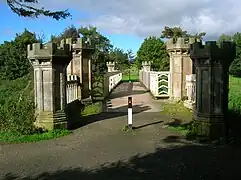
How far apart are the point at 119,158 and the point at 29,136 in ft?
10.6

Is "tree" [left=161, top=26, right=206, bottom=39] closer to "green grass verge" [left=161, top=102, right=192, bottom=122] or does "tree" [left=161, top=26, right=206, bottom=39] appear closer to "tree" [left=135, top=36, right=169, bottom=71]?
"tree" [left=135, top=36, right=169, bottom=71]

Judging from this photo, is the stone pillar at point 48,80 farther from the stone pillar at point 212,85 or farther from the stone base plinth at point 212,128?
the stone base plinth at point 212,128

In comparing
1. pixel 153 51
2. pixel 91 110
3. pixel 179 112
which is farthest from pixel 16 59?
pixel 179 112

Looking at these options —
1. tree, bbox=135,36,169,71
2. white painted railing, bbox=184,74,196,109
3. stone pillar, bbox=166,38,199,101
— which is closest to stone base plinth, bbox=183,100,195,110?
white painted railing, bbox=184,74,196,109

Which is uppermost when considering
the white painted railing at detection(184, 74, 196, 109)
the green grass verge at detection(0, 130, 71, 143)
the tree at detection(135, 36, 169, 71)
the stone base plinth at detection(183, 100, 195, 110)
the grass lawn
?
the tree at detection(135, 36, 169, 71)

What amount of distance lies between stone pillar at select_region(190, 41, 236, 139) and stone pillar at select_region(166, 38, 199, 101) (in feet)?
25.1

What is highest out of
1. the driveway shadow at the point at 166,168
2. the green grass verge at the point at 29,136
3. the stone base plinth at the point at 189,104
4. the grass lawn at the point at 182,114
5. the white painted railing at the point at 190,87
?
the white painted railing at the point at 190,87

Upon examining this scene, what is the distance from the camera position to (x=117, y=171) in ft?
20.2

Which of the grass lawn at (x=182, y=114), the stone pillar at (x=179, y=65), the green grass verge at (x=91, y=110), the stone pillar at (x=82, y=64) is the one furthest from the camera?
the stone pillar at (x=179, y=65)

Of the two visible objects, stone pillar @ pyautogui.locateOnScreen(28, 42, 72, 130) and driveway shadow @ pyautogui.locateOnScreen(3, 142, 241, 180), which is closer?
driveway shadow @ pyautogui.locateOnScreen(3, 142, 241, 180)

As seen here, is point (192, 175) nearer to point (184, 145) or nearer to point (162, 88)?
Result: point (184, 145)

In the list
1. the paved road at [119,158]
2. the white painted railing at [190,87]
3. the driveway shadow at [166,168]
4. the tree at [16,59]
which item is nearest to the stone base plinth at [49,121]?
the paved road at [119,158]

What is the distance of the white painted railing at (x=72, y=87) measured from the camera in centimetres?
1467

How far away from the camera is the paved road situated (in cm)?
600
